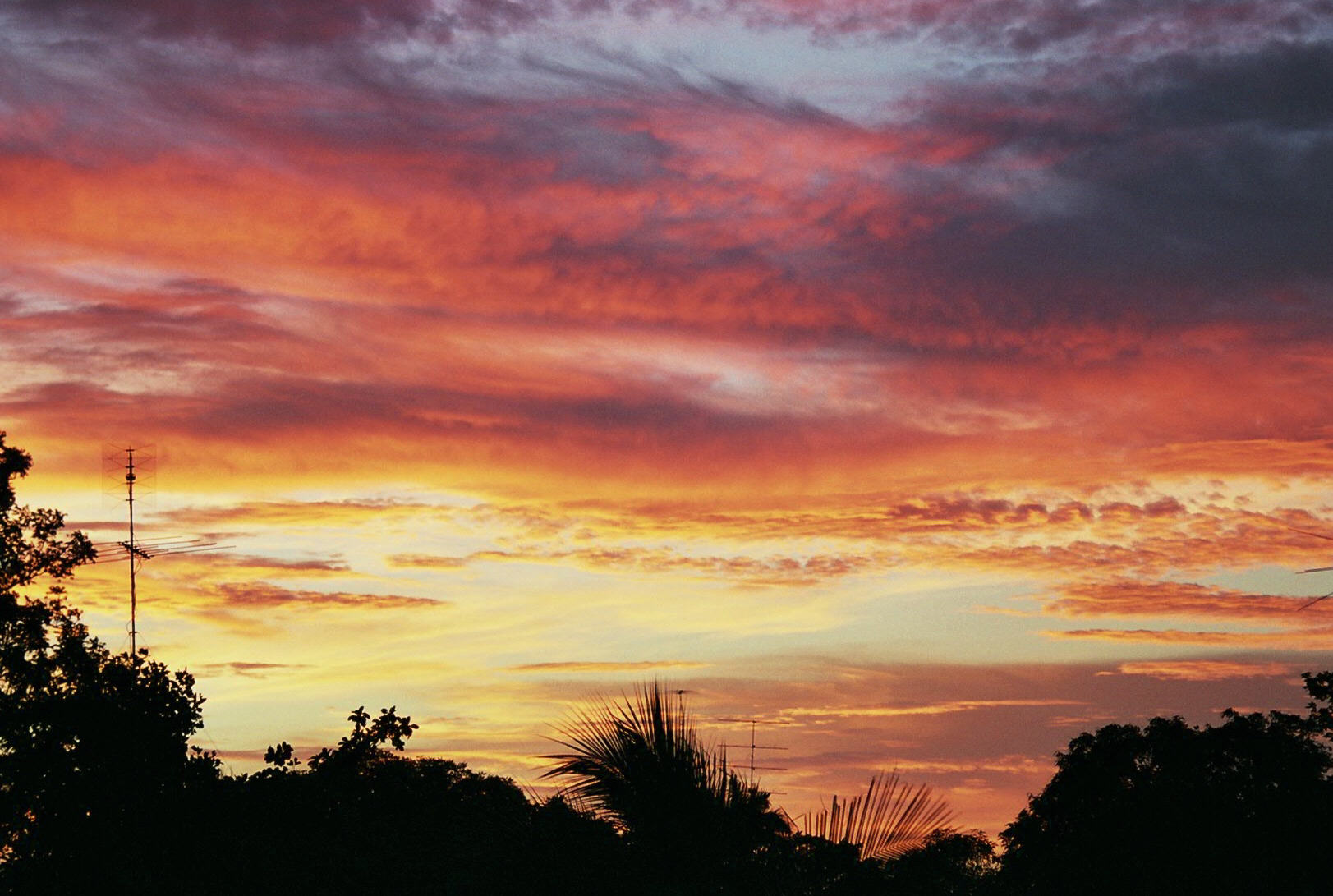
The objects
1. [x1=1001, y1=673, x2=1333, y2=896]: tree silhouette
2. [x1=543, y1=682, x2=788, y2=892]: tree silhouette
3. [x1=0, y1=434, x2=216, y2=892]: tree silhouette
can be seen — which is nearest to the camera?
[x1=543, y1=682, x2=788, y2=892]: tree silhouette

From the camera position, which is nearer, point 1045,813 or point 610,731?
point 610,731

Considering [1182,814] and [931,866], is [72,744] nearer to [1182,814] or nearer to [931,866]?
[931,866]

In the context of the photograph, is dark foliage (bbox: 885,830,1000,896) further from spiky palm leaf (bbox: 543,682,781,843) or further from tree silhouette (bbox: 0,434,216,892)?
tree silhouette (bbox: 0,434,216,892)

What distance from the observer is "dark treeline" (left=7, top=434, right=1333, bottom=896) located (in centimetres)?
963

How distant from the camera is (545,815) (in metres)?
9.79

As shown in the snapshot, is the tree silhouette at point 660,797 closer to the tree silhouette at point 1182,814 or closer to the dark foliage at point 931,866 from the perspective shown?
the dark foliage at point 931,866

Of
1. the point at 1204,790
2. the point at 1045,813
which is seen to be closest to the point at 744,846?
the point at 1204,790

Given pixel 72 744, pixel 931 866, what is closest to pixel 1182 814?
pixel 72 744

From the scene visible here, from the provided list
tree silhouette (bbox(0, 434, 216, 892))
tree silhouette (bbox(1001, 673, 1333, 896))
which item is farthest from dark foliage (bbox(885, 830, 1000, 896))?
tree silhouette (bbox(1001, 673, 1333, 896))

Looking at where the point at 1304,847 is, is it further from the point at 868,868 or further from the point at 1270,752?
the point at 868,868

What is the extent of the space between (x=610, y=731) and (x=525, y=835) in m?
0.95

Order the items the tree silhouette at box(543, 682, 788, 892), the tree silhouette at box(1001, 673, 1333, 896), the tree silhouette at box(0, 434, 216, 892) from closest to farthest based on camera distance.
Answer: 1. the tree silhouette at box(543, 682, 788, 892)
2. the tree silhouette at box(0, 434, 216, 892)
3. the tree silhouette at box(1001, 673, 1333, 896)

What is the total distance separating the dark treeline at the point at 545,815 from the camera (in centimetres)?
963

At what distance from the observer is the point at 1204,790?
51.7 meters
